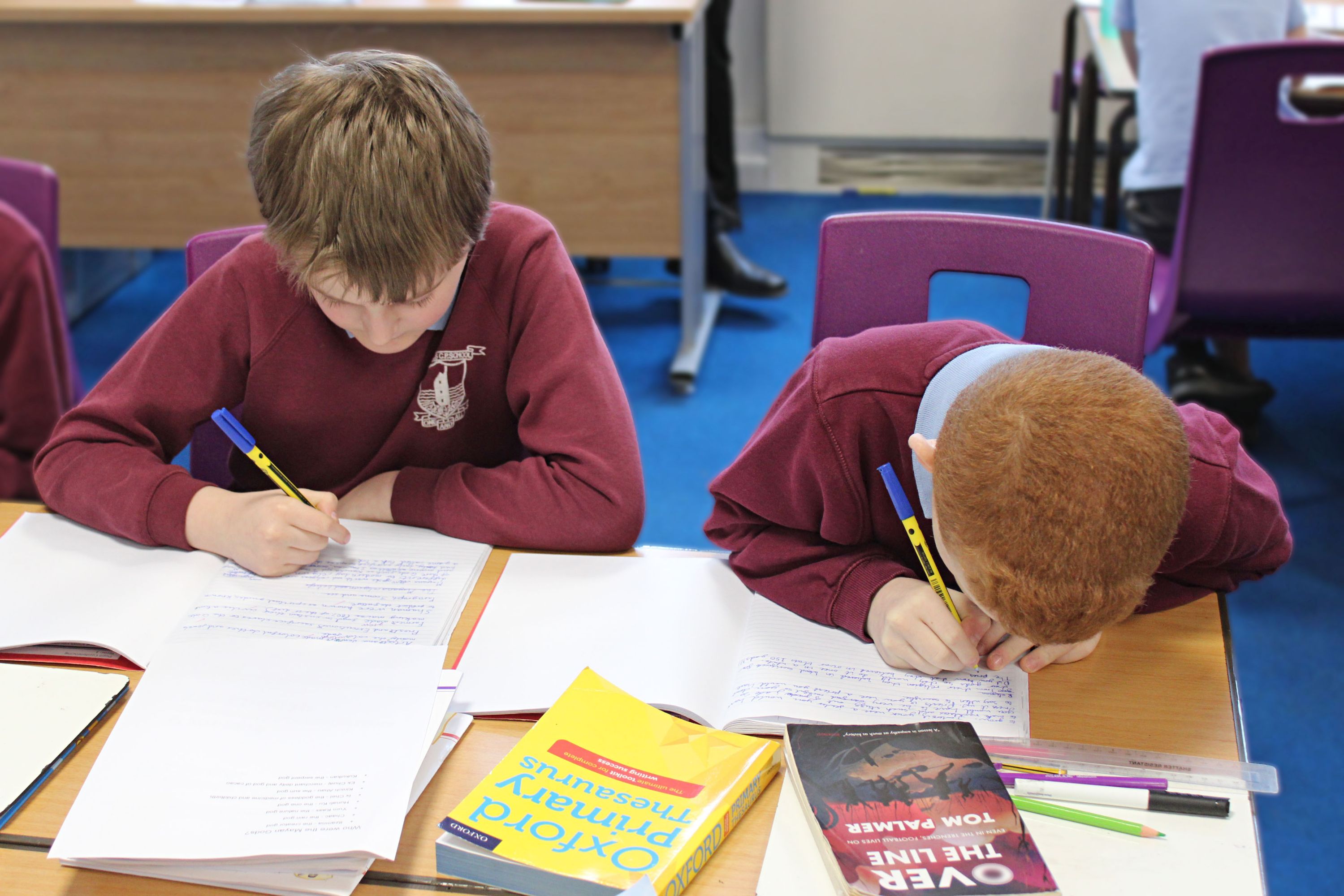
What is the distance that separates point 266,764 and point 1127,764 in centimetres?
61

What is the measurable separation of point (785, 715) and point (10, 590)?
27.4 inches

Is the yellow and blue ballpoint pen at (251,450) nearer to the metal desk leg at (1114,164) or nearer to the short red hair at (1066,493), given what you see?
the short red hair at (1066,493)

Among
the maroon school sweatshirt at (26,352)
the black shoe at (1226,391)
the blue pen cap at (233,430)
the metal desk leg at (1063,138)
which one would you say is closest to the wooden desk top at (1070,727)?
the blue pen cap at (233,430)

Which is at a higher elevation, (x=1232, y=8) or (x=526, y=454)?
(x=1232, y=8)

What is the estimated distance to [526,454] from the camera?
4.42 ft

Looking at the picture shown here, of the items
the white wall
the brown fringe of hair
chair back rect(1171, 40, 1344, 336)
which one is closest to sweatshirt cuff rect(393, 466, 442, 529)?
the brown fringe of hair

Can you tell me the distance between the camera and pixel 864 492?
3.33ft

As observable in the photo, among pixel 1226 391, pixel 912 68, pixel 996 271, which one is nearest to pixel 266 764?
pixel 996 271

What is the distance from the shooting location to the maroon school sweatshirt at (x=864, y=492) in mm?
952

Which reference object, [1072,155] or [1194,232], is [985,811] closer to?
[1194,232]

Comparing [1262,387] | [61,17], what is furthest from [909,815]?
[61,17]

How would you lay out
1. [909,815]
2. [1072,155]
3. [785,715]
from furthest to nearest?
[1072,155] → [785,715] → [909,815]

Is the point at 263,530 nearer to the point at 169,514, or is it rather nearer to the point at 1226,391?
the point at 169,514

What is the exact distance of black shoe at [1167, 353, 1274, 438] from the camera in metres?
2.62
